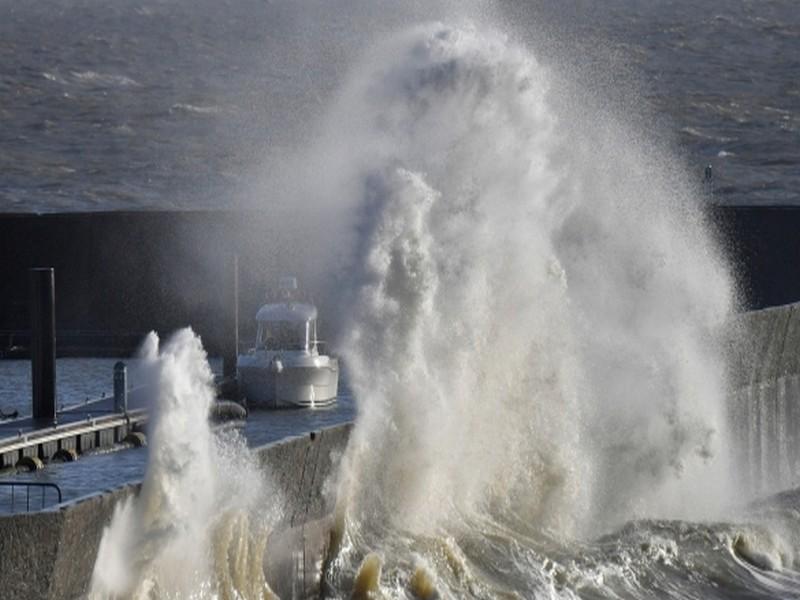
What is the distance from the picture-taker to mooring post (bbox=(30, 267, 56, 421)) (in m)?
27.6

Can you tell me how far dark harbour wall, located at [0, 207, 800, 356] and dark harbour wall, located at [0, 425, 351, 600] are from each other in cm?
2353

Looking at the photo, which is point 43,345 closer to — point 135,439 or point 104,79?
point 135,439

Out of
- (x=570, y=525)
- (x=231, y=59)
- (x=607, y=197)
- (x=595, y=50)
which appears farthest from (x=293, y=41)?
(x=570, y=525)

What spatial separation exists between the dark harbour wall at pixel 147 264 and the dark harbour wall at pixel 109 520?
23.5 metres

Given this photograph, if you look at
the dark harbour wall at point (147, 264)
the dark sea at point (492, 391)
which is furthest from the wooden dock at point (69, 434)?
the dark harbour wall at point (147, 264)

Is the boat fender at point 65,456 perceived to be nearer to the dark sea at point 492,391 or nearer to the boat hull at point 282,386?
the dark sea at point 492,391

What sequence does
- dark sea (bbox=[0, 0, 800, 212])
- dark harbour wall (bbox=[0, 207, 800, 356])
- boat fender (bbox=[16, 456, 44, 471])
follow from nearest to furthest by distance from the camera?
1. boat fender (bbox=[16, 456, 44, 471])
2. dark harbour wall (bbox=[0, 207, 800, 356])
3. dark sea (bbox=[0, 0, 800, 212])

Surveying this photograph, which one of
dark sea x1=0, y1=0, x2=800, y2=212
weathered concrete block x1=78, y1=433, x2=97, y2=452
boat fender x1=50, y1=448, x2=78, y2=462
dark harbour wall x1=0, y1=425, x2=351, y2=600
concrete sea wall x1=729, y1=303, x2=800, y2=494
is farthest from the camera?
dark sea x1=0, y1=0, x2=800, y2=212

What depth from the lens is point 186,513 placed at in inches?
661

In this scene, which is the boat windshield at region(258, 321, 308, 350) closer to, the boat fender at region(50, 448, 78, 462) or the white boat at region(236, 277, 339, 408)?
the white boat at region(236, 277, 339, 408)

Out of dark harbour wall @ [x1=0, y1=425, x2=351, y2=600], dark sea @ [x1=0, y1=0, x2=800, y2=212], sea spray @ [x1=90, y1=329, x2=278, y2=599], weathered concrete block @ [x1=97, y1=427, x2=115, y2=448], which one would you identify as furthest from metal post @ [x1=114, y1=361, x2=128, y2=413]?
dark sea @ [x1=0, y1=0, x2=800, y2=212]

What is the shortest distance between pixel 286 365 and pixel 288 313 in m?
0.63

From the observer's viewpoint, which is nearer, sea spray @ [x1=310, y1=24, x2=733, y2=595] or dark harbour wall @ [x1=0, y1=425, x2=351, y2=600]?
dark harbour wall @ [x1=0, y1=425, x2=351, y2=600]

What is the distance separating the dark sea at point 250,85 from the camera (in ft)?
278
